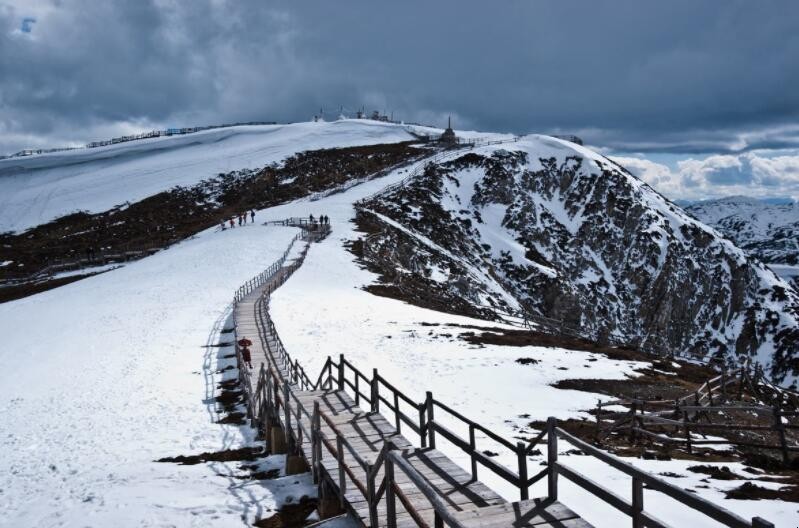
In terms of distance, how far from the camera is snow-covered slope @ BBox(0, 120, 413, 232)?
10162 cm

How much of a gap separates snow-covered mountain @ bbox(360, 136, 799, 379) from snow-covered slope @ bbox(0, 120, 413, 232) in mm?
44445

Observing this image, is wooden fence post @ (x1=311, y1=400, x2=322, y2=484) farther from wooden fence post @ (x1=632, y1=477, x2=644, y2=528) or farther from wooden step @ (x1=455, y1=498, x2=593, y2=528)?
wooden fence post @ (x1=632, y1=477, x2=644, y2=528)

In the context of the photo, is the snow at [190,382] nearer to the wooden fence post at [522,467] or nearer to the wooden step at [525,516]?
the wooden fence post at [522,467]

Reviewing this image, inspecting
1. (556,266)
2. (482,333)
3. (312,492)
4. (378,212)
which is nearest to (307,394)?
(312,492)

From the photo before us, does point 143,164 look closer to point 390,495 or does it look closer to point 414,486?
point 414,486

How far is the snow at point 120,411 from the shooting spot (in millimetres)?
10430

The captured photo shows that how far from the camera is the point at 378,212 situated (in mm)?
71938

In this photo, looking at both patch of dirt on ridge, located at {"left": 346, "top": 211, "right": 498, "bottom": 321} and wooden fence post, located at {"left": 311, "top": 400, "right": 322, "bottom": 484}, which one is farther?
patch of dirt on ridge, located at {"left": 346, "top": 211, "right": 498, "bottom": 321}

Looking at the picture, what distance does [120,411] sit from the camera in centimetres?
1869

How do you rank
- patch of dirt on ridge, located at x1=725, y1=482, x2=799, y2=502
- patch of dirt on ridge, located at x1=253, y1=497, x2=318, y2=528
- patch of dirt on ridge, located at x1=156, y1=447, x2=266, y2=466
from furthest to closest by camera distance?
patch of dirt on ridge, located at x1=156, y1=447, x2=266, y2=466, patch of dirt on ridge, located at x1=725, y1=482, x2=799, y2=502, patch of dirt on ridge, located at x1=253, y1=497, x2=318, y2=528

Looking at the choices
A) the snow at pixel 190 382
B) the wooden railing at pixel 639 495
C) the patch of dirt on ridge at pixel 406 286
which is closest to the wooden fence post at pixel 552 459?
the wooden railing at pixel 639 495

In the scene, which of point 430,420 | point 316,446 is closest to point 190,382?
→ point 316,446

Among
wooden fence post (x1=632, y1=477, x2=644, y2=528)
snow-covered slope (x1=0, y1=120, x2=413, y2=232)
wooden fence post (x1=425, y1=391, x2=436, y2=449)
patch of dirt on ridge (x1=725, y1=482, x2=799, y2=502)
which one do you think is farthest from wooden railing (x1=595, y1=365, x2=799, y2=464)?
snow-covered slope (x1=0, y1=120, x2=413, y2=232)

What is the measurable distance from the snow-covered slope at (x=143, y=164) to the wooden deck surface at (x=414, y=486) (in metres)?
98.4
